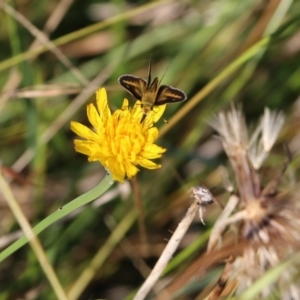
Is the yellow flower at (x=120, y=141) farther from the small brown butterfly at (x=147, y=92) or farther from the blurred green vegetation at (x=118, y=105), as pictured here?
the blurred green vegetation at (x=118, y=105)

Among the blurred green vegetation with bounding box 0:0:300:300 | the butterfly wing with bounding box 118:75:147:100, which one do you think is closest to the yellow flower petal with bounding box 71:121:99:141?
the butterfly wing with bounding box 118:75:147:100

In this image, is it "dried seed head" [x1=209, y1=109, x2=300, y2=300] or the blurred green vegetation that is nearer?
"dried seed head" [x1=209, y1=109, x2=300, y2=300]

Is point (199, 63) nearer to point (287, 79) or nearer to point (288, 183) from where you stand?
point (287, 79)

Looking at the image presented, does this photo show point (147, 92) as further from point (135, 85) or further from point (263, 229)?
point (263, 229)

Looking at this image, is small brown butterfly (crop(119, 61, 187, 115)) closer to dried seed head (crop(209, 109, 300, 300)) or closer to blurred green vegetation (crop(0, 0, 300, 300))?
dried seed head (crop(209, 109, 300, 300))

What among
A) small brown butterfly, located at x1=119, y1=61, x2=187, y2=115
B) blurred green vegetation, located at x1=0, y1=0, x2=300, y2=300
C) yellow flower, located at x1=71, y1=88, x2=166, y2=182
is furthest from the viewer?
blurred green vegetation, located at x1=0, y1=0, x2=300, y2=300

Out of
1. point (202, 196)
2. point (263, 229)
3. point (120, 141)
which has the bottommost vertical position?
point (263, 229)

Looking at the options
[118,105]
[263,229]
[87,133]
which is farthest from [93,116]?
[118,105]
